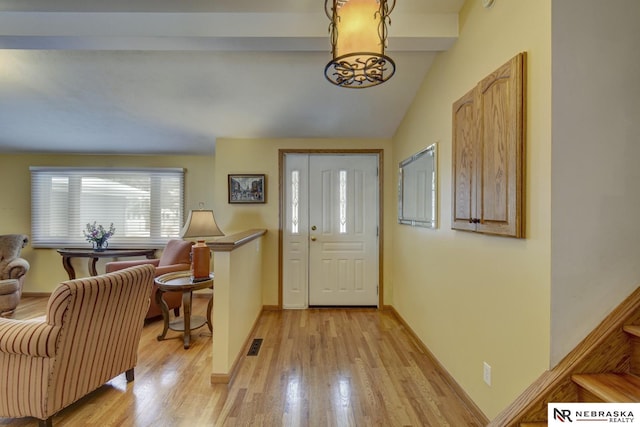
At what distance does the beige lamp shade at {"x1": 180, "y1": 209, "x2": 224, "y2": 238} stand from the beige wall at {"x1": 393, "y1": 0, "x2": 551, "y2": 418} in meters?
1.99

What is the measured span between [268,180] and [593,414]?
331 cm

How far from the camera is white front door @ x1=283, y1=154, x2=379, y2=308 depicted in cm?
376

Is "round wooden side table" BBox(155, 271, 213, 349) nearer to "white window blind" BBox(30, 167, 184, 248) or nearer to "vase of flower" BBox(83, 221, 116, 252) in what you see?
"white window blind" BBox(30, 167, 184, 248)

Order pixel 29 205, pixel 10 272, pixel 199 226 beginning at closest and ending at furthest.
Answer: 1. pixel 199 226
2. pixel 10 272
3. pixel 29 205

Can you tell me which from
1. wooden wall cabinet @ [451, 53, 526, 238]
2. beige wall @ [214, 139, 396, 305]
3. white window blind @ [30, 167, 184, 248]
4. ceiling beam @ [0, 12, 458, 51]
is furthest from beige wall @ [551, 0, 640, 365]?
white window blind @ [30, 167, 184, 248]

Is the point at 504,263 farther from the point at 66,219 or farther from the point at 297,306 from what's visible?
the point at 66,219

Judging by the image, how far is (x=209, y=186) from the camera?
14.4 feet

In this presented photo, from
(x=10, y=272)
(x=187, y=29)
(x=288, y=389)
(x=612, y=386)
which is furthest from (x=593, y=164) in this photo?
(x=10, y=272)

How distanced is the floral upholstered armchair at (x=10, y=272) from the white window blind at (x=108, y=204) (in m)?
0.53

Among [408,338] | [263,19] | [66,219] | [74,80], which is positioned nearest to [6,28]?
[74,80]

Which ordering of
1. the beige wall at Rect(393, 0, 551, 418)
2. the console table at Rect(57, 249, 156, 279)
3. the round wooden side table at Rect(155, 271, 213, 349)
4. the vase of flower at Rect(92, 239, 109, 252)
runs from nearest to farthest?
the beige wall at Rect(393, 0, 551, 418), the round wooden side table at Rect(155, 271, 213, 349), the console table at Rect(57, 249, 156, 279), the vase of flower at Rect(92, 239, 109, 252)

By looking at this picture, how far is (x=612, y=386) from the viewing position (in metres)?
1.14

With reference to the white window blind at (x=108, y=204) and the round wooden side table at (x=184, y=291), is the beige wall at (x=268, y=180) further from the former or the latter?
the white window blind at (x=108, y=204)

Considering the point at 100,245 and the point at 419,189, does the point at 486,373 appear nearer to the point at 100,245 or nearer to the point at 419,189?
the point at 419,189
